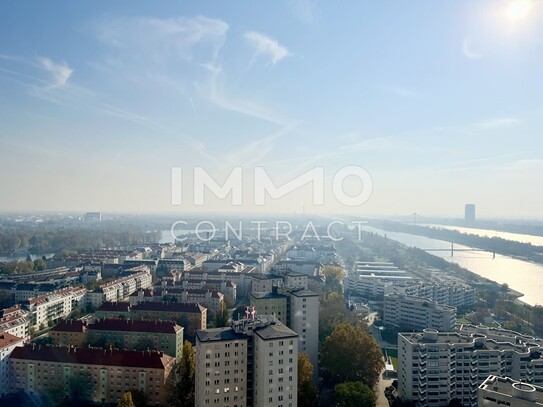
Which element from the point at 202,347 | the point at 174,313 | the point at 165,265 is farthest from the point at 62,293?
the point at 202,347

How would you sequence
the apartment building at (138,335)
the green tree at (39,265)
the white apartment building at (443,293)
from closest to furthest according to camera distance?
the apartment building at (138,335)
the white apartment building at (443,293)
the green tree at (39,265)

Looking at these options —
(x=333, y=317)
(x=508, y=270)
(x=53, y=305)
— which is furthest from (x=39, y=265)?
(x=508, y=270)

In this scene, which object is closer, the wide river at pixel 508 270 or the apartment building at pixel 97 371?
Answer: the apartment building at pixel 97 371

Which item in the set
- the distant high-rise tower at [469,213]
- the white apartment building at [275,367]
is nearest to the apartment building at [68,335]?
the white apartment building at [275,367]

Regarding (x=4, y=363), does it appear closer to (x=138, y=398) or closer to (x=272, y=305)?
(x=138, y=398)

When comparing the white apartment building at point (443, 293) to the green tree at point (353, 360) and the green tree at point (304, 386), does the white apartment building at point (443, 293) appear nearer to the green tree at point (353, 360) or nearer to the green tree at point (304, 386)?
the green tree at point (353, 360)

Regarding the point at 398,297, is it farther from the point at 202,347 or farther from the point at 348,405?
the point at 202,347

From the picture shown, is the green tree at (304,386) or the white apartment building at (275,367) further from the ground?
the white apartment building at (275,367)
